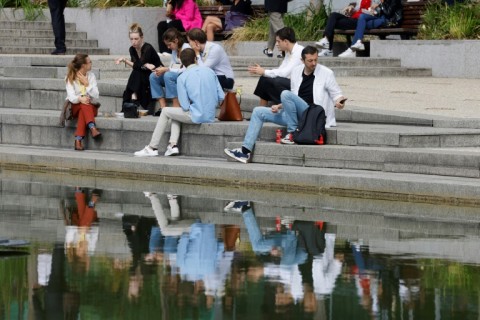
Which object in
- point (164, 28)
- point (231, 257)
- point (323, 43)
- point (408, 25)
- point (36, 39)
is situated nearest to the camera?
point (231, 257)

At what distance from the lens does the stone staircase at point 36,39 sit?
24594mm

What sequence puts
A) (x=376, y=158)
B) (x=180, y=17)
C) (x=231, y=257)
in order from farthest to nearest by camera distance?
(x=180, y=17) < (x=376, y=158) < (x=231, y=257)

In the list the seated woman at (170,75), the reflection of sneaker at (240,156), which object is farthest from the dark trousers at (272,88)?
the seated woman at (170,75)

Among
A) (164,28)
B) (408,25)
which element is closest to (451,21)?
(408,25)

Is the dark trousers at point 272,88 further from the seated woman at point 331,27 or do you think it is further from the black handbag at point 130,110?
the seated woman at point 331,27

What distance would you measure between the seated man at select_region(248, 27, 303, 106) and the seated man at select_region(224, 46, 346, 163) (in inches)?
34.4

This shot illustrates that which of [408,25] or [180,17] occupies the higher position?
[180,17]

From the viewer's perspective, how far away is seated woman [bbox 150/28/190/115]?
18141 mm

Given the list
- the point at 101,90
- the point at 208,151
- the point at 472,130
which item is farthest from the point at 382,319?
the point at 101,90

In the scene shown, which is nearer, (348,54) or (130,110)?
(130,110)

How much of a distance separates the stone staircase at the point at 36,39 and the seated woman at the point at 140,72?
5.99m

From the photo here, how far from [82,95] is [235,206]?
5046mm

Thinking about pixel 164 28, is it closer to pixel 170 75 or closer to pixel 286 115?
pixel 170 75

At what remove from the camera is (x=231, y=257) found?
1015 cm
